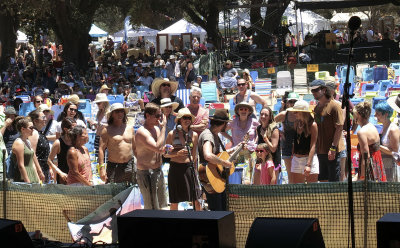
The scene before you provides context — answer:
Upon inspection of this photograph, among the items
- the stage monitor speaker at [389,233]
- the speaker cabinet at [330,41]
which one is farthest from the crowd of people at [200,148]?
the speaker cabinet at [330,41]

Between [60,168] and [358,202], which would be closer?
[358,202]

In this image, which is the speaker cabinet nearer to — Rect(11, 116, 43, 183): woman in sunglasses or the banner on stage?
the banner on stage

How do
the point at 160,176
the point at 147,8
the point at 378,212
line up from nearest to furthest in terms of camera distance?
the point at 378,212, the point at 160,176, the point at 147,8

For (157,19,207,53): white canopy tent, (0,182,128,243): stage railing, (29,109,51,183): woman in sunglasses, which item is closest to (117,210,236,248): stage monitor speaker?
(0,182,128,243): stage railing

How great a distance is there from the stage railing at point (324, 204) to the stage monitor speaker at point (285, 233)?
1409mm

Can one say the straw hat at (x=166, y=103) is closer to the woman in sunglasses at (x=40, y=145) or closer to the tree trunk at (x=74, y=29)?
the woman in sunglasses at (x=40, y=145)

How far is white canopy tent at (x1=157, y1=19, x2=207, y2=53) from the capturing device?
123 ft

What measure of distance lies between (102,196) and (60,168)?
1863mm

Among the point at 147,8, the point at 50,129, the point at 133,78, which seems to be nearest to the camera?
the point at 50,129

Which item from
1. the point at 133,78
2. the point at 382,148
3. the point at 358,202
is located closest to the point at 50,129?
the point at 382,148

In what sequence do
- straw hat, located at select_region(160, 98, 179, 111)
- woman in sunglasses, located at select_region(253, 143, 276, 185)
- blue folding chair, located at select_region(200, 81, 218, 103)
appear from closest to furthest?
woman in sunglasses, located at select_region(253, 143, 276, 185) < straw hat, located at select_region(160, 98, 179, 111) < blue folding chair, located at select_region(200, 81, 218, 103)

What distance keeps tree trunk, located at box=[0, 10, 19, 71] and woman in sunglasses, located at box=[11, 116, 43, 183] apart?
21.1m

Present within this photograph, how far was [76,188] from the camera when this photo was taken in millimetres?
6930

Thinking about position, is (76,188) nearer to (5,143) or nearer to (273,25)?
(5,143)
